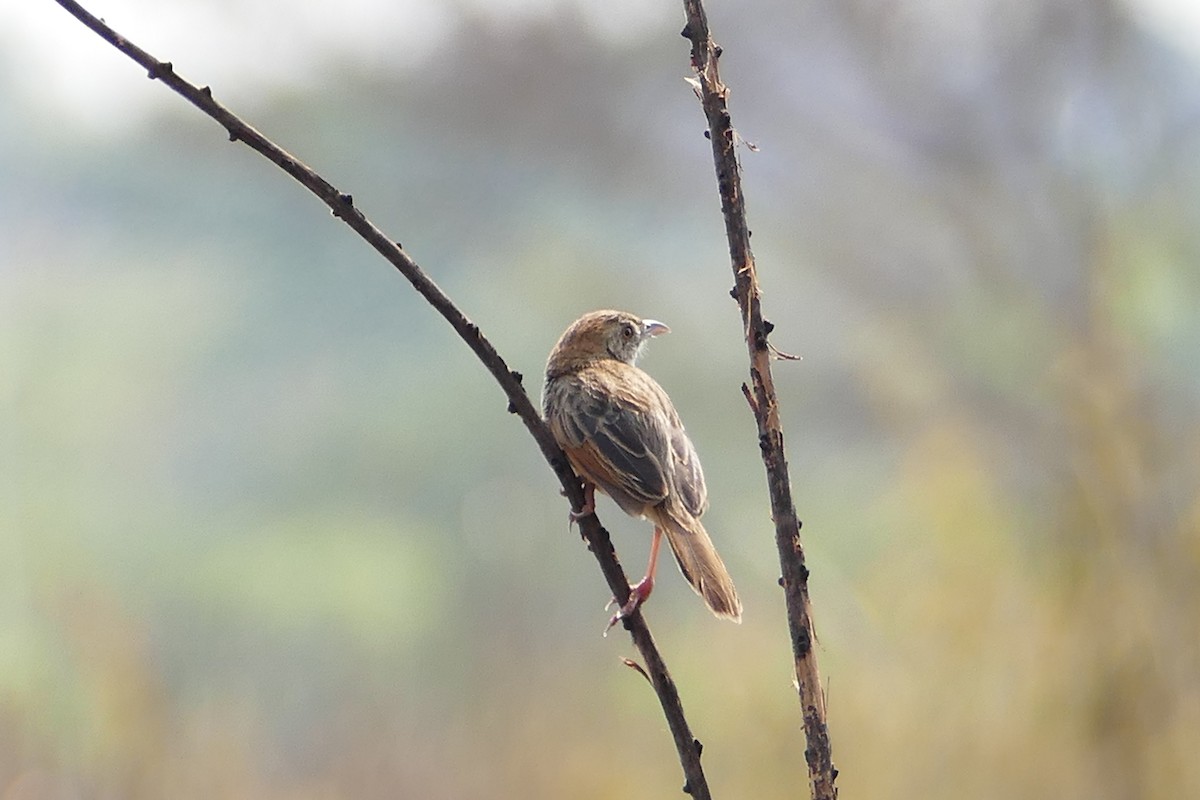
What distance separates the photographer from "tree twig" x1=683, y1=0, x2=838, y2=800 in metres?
1.38

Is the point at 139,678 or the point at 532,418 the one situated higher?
the point at 139,678

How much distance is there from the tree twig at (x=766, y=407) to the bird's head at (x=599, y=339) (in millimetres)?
2097

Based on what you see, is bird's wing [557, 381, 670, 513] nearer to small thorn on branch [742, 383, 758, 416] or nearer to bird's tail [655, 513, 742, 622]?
bird's tail [655, 513, 742, 622]

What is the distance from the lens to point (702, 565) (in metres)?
2.66

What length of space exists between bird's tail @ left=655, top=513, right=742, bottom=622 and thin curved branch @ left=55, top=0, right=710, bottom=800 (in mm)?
733

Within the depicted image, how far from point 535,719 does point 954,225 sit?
3.45 meters

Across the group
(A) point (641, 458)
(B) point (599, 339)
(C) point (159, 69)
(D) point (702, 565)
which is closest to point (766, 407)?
(C) point (159, 69)

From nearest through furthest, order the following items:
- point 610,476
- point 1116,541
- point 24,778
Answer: point 610,476 < point 24,778 < point 1116,541

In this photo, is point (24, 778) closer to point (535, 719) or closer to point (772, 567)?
point (535, 719)

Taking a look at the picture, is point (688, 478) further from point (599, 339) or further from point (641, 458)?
point (599, 339)

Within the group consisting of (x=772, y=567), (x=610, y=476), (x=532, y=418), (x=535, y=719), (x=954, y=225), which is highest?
(x=954, y=225)

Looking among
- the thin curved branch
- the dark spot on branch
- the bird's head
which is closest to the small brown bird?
the bird's head

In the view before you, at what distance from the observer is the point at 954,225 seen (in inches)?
267

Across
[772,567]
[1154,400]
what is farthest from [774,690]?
[1154,400]
